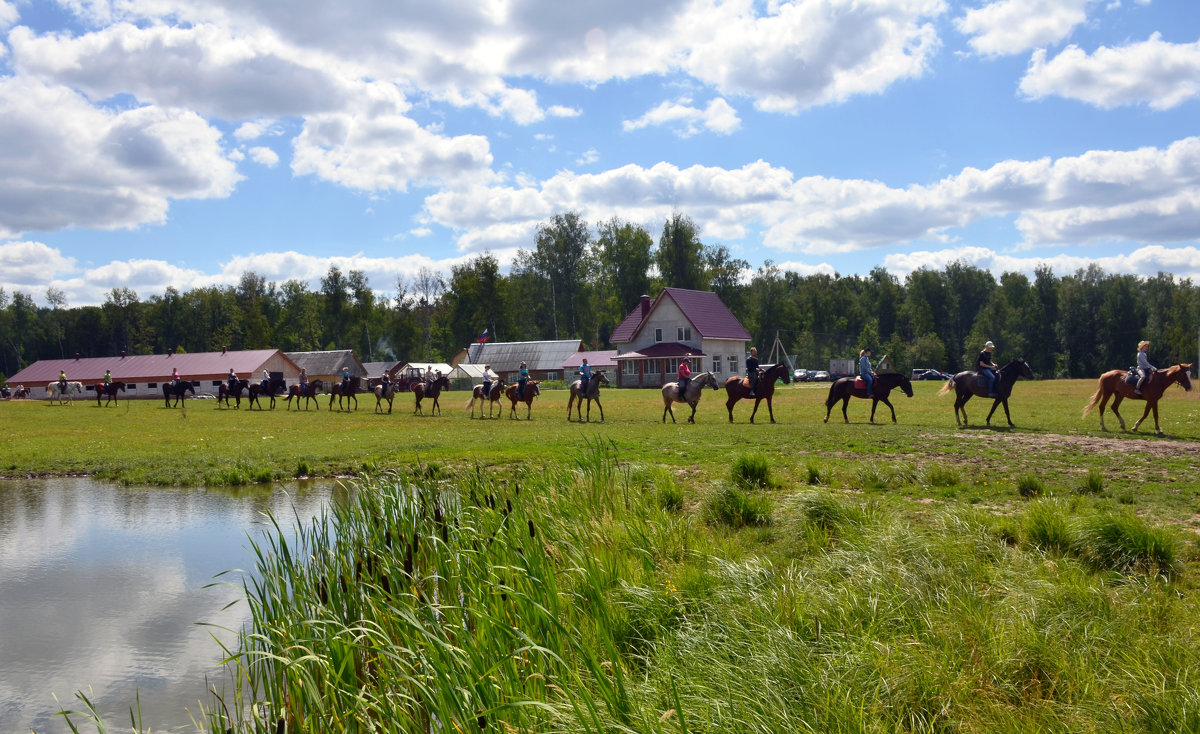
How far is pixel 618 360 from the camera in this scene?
6328 centimetres

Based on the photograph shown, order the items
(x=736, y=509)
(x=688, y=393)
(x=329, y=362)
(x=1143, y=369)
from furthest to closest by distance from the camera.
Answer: (x=329, y=362) → (x=688, y=393) → (x=1143, y=369) → (x=736, y=509)

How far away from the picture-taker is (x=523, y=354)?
78.6 metres

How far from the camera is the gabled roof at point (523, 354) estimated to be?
76.6 meters

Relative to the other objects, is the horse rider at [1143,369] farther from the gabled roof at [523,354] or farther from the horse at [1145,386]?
the gabled roof at [523,354]

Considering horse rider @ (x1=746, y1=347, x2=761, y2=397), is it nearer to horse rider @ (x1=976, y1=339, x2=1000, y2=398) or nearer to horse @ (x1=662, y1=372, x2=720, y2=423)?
horse @ (x1=662, y1=372, x2=720, y2=423)

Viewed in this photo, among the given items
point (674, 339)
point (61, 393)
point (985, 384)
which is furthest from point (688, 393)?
point (61, 393)

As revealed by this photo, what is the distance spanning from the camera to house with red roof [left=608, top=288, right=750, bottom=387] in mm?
61312

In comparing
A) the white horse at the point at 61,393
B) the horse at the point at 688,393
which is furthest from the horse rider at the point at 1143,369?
the white horse at the point at 61,393

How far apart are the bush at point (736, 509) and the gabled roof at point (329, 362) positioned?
261 ft

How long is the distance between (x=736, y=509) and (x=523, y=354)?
70.8 meters

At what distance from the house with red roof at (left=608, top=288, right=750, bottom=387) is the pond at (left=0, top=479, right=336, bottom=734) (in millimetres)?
49474

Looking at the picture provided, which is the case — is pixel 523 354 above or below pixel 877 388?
above

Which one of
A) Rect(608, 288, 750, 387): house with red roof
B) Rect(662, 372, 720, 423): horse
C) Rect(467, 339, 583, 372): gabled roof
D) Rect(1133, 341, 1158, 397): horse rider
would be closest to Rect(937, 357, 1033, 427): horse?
Rect(1133, 341, 1158, 397): horse rider

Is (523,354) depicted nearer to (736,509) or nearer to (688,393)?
(688,393)
